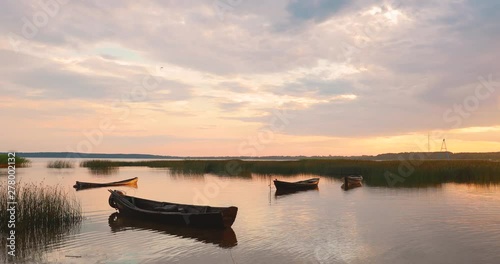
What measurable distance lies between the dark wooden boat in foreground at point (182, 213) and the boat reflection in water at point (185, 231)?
21 cm

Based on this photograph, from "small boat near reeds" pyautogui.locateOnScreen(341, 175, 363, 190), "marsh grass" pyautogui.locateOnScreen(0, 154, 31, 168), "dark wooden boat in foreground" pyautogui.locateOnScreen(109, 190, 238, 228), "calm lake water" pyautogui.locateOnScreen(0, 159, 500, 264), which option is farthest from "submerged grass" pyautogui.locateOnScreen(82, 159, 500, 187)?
"marsh grass" pyautogui.locateOnScreen(0, 154, 31, 168)

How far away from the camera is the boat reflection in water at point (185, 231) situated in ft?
46.8

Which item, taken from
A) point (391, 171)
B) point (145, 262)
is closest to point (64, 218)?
point (145, 262)

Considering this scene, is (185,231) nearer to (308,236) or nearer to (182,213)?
(182,213)

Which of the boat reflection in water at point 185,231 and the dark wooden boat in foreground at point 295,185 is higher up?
the dark wooden boat in foreground at point 295,185

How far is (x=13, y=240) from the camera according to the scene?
13.4 meters

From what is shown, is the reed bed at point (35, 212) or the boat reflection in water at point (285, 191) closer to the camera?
the reed bed at point (35, 212)

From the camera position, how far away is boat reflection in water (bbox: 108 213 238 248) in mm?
14266

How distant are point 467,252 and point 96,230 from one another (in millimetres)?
13541

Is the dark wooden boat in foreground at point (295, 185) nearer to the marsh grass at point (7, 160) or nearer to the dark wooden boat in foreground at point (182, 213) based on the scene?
the dark wooden boat in foreground at point (182, 213)

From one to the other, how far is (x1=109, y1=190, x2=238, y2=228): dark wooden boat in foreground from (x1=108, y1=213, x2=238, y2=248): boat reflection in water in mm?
207

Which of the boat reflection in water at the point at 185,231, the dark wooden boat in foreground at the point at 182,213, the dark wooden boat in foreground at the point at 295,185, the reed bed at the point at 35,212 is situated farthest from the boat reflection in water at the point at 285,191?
the reed bed at the point at 35,212

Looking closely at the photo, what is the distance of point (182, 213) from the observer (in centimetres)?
1647

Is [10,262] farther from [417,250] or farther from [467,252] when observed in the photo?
[467,252]
